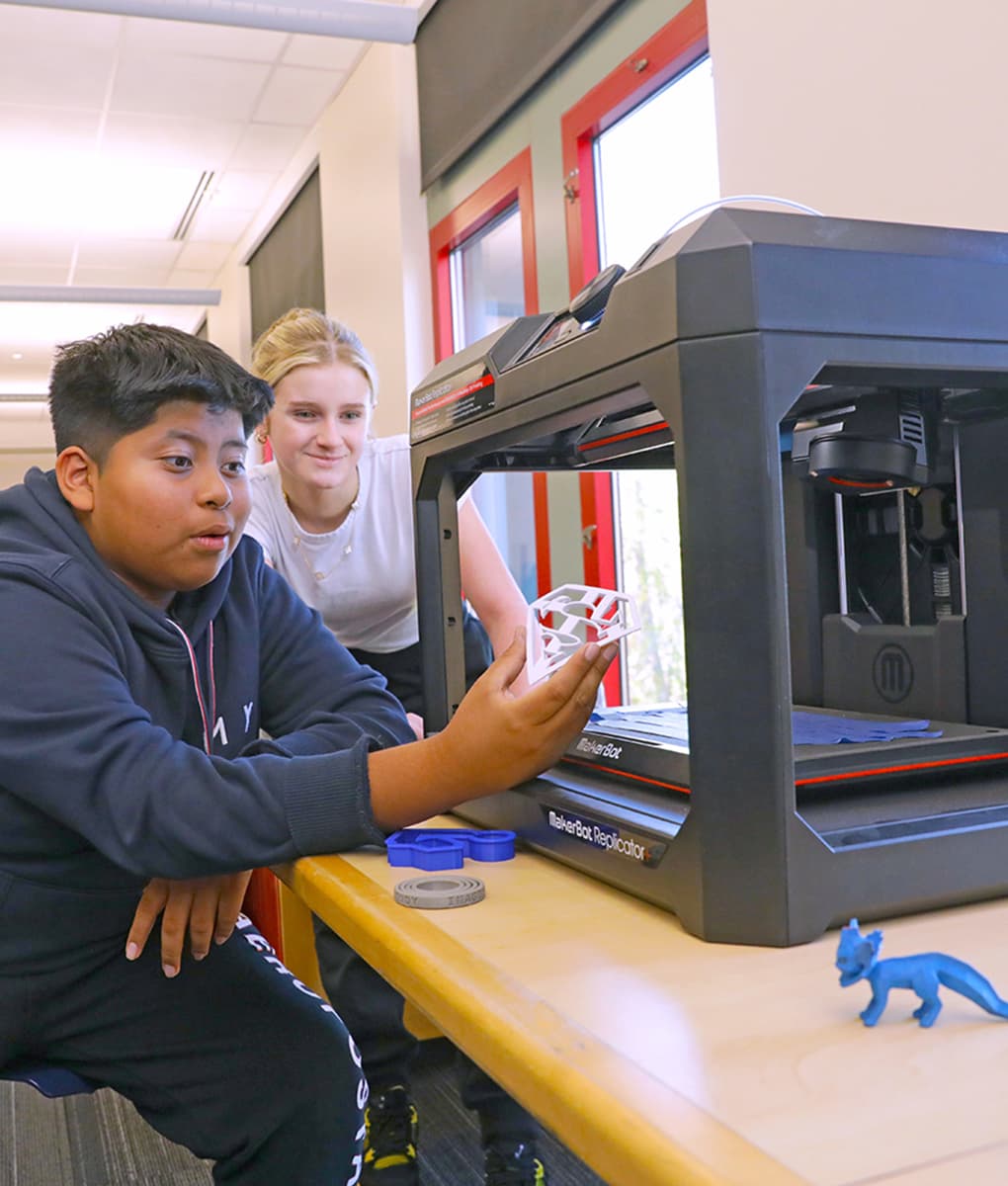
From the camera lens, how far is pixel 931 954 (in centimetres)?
45

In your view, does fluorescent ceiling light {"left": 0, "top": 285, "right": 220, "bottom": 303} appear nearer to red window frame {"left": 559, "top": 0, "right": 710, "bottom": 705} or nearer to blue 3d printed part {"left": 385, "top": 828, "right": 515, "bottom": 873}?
red window frame {"left": 559, "top": 0, "right": 710, "bottom": 705}

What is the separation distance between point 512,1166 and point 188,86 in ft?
12.7

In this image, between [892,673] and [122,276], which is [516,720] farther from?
[122,276]

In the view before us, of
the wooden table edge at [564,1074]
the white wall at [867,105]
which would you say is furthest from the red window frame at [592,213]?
the wooden table edge at [564,1074]

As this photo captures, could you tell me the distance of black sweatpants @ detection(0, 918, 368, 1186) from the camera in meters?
0.96

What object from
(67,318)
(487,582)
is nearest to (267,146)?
(67,318)

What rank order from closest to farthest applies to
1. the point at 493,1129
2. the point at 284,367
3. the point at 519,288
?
1. the point at 493,1129
2. the point at 284,367
3. the point at 519,288

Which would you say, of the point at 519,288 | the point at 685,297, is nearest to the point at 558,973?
the point at 685,297

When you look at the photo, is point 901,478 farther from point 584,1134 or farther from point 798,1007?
point 584,1134

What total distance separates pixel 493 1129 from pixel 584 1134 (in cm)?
106

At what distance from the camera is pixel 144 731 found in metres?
0.76

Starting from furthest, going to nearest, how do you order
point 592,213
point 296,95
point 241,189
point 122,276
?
point 122,276
point 241,189
point 296,95
point 592,213

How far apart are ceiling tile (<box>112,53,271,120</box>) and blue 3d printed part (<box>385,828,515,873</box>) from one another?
12.4 feet

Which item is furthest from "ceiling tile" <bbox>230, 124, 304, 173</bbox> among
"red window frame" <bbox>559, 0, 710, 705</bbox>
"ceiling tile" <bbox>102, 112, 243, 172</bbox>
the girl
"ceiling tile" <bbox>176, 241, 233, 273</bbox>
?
the girl
